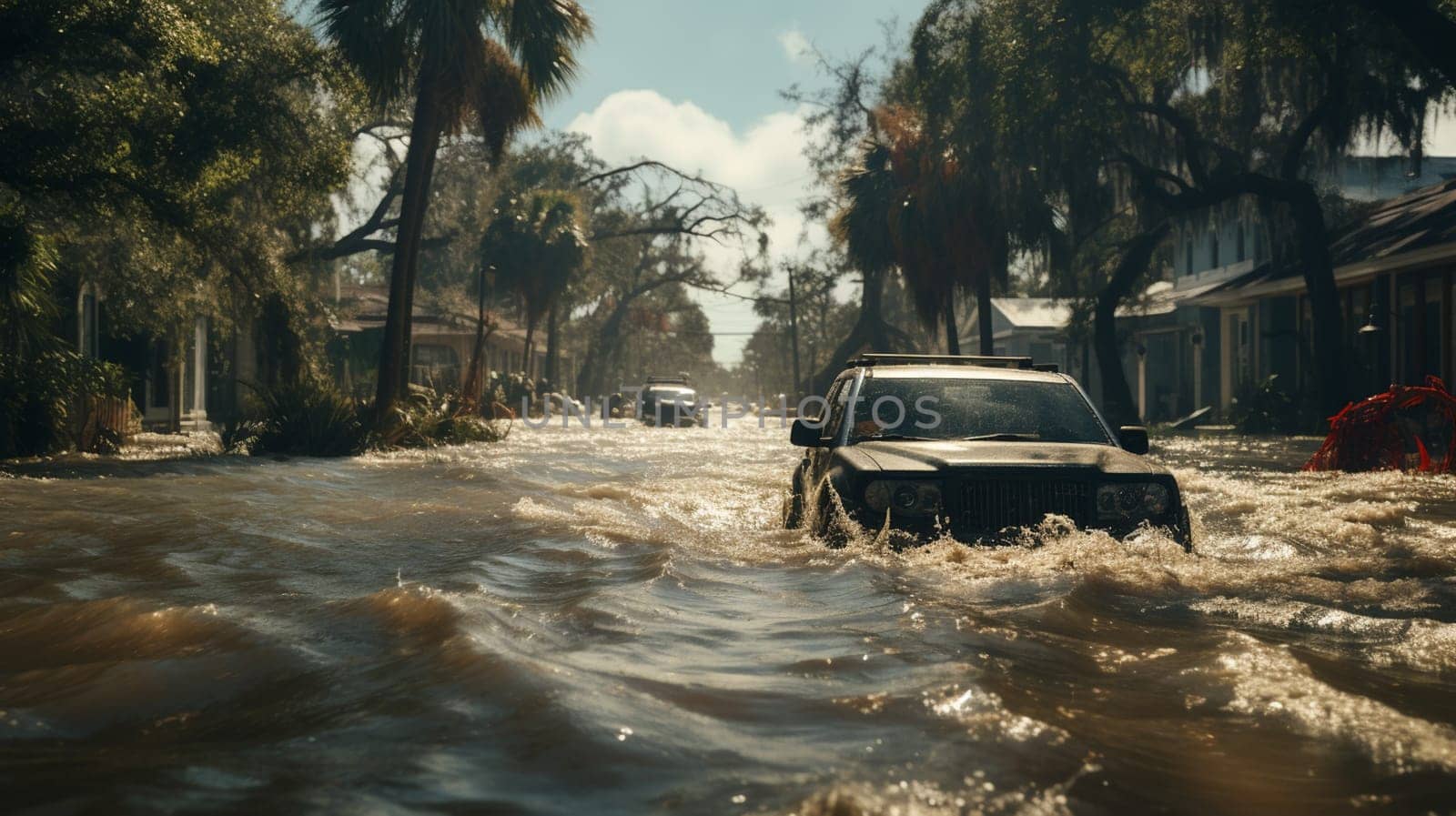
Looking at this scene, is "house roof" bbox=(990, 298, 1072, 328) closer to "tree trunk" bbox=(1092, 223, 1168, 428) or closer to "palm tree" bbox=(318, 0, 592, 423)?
Result: "tree trunk" bbox=(1092, 223, 1168, 428)

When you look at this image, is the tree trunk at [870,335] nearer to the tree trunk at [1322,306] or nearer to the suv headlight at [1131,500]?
the tree trunk at [1322,306]

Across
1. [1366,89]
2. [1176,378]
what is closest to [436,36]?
[1366,89]

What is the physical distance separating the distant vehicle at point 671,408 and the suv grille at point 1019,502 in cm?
3585

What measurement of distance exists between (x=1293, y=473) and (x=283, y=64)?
14327 millimetres

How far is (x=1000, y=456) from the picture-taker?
7.35 metres

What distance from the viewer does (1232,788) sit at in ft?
11.8

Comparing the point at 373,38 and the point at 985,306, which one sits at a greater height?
the point at 373,38

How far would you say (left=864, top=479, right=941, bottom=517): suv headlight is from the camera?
7.14m

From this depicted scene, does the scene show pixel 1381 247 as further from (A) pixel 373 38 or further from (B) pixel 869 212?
(A) pixel 373 38

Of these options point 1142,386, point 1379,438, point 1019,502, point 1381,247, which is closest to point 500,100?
point 1379,438

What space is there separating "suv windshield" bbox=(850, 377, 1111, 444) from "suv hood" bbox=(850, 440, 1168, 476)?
0.24 metres

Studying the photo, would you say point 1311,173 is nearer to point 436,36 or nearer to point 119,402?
point 436,36

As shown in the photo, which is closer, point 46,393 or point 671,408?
point 46,393

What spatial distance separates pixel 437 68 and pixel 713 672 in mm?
18886
